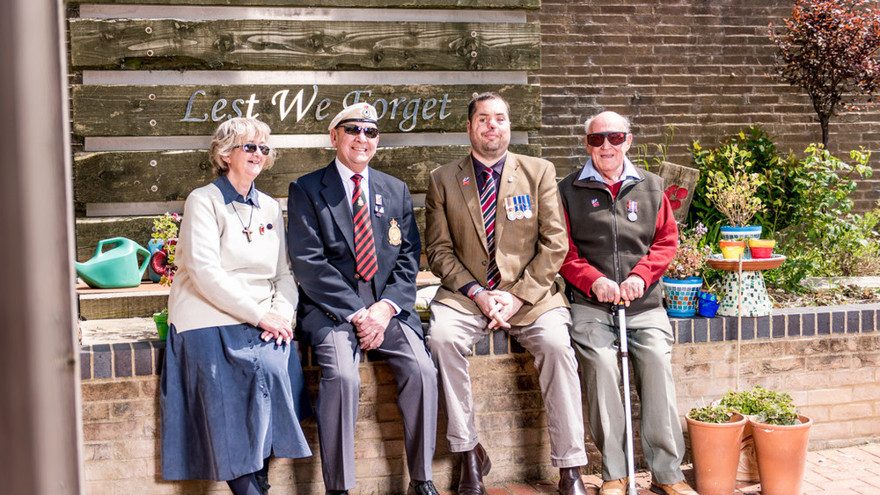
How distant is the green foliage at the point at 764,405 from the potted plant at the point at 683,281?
50 centimetres

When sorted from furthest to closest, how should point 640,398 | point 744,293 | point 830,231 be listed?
point 830,231 → point 744,293 → point 640,398

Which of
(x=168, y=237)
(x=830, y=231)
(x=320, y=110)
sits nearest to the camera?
(x=168, y=237)

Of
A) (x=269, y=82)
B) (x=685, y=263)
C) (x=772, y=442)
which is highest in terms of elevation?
(x=269, y=82)

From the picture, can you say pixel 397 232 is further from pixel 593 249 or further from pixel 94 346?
pixel 94 346

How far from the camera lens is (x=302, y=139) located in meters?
5.39

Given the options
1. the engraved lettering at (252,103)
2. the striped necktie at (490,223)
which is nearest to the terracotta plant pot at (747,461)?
the striped necktie at (490,223)

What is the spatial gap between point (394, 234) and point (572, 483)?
1.41 meters

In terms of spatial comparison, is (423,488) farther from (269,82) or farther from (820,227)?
(820,227)

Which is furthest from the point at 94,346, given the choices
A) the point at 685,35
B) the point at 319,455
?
the point at 685,35

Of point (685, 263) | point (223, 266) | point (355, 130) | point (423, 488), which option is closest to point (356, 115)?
point (355, 130)

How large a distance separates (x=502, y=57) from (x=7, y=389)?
4.94 m

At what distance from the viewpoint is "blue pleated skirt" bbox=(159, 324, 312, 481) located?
345cm

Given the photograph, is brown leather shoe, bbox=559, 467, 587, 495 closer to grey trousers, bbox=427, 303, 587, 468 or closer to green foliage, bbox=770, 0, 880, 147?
grey trousers, bbox=427, 303, 587, 468

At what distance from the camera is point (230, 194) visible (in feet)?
12.1
